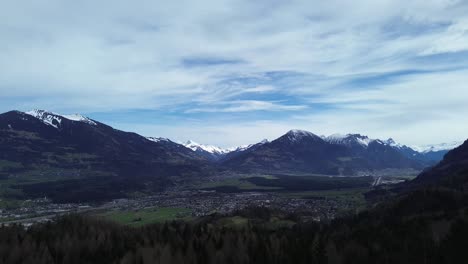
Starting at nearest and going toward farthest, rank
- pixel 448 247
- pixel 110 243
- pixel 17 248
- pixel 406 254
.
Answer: pixel 448 247, pixel 406 254, pixel 17 248, pixel 110 243

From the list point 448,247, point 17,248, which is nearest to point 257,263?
point 448,247

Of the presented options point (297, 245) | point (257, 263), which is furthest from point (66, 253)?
point (297, 245)

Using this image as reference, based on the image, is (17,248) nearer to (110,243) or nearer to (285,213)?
(110,243)

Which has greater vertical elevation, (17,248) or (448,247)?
(448,247)

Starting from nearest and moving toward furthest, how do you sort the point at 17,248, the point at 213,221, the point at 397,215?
the point at 17,248 → the point at 397,215 → the point at 213,221

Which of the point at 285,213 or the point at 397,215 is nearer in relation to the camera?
the point at 397,215

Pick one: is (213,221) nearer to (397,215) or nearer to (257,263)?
(397,215)

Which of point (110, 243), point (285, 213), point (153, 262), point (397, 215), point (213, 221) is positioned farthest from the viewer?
point (285, 213)

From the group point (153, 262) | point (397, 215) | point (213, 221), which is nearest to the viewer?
point (153, 262)

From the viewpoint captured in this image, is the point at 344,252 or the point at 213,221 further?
the point at 213,221
